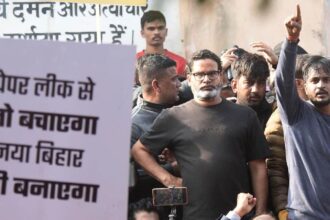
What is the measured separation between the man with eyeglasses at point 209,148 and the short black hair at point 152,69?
0.40 metres

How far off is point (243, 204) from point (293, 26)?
0.90 meters

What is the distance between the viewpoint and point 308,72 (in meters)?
5.41

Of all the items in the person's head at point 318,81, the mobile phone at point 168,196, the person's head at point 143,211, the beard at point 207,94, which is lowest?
the person's head at point 143,211

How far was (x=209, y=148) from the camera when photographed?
208 inches

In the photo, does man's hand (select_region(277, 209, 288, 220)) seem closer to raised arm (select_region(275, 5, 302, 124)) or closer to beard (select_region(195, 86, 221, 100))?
raised arm (select_region(275, 5, 302, 124))

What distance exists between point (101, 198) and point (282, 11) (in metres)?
5.12

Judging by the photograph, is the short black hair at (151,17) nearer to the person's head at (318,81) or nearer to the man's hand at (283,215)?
the person's head at (318,81)

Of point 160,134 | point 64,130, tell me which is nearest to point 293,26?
point 160,134

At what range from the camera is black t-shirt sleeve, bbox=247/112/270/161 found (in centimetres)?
537

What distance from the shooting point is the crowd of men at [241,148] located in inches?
201

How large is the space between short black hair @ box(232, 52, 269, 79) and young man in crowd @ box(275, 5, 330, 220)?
0.69m

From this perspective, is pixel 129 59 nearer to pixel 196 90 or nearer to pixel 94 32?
pixel 196 90

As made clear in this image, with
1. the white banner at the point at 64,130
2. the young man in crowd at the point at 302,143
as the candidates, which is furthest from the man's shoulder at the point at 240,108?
the white banner at the point at 64,130

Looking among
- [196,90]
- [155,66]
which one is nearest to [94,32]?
[155,66]
